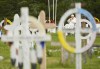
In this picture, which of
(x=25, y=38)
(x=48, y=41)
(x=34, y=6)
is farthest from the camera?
(x=34, y=6)

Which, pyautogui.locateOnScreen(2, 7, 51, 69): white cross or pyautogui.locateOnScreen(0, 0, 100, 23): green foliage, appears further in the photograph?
pyautogui.locateOnScreen(0, 0, 100, 23): green foliage

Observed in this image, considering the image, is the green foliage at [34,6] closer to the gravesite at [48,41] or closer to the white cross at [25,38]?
the gravesite at [48,41]

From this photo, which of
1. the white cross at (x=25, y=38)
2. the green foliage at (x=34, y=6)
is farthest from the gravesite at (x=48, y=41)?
the green foliage at (x=34, y=6)

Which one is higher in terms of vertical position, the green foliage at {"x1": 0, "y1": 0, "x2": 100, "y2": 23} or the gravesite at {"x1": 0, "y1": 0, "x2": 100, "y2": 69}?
the green foliage at {"x1": 0, "y1": 0, "x2": 100, "y2": 23}

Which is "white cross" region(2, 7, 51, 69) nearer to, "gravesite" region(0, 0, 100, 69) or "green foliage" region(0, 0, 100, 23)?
"gravesite" region(0, 0, 100, 69)

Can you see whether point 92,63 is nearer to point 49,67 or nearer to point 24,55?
point 49,67

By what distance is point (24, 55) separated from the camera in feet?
22.3

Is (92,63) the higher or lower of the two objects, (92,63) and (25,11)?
the lower

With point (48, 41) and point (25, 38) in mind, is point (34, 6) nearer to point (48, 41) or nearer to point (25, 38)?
point (48, 41)

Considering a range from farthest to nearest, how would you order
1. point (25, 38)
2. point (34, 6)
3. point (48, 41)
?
point (34, 6), point (48, 41), point (25, 38)

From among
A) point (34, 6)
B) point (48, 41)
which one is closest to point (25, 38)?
point (48, 41)

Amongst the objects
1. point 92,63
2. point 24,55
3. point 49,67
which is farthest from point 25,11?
point 92,63

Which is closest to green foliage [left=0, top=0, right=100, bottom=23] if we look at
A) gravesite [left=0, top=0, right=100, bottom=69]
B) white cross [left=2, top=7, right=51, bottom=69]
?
gravesite [left=0, top=0, right=100, bottom=69]

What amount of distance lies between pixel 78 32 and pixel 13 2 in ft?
156
